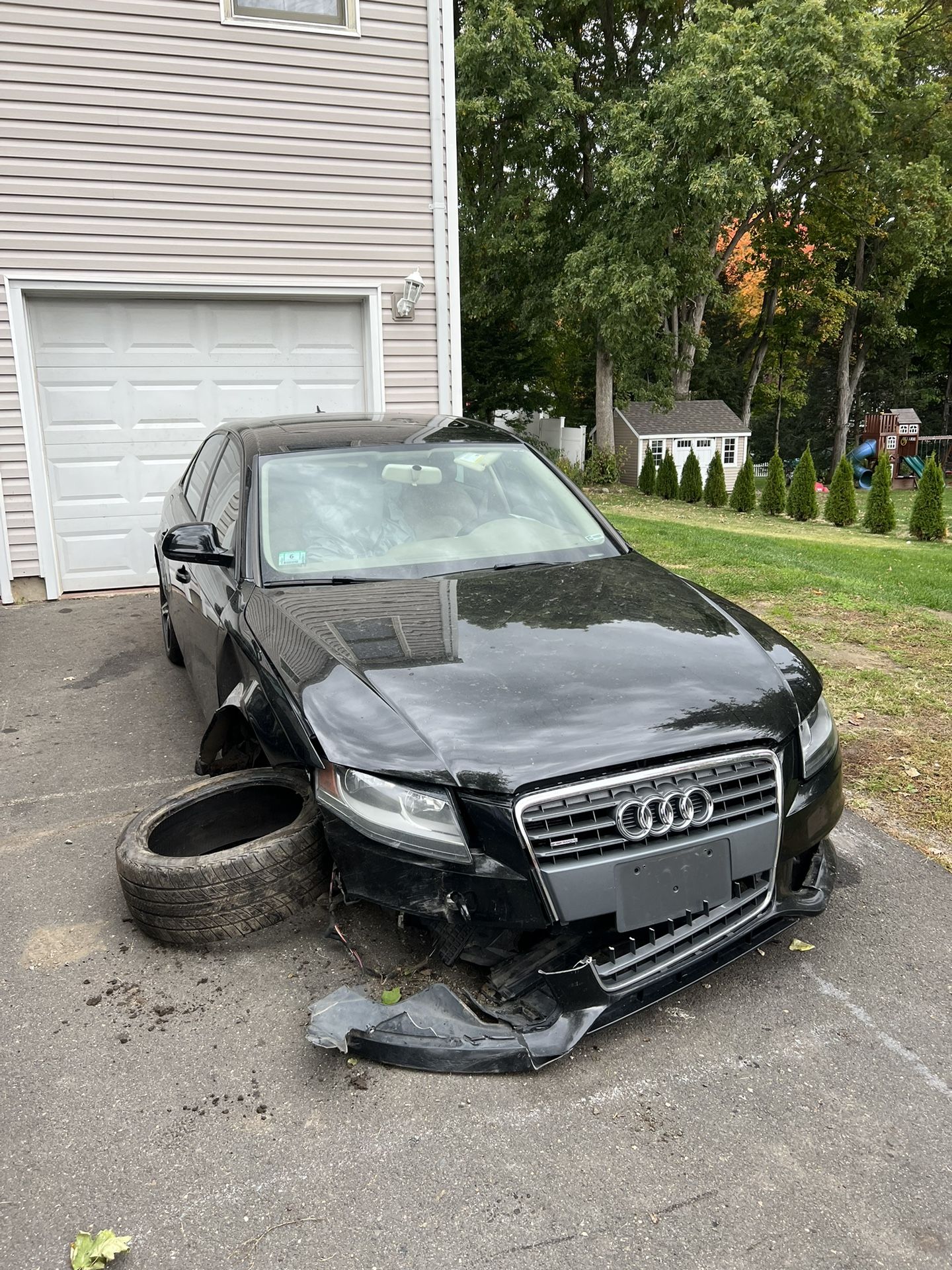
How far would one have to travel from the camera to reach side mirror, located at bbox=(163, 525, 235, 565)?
3.68 meters

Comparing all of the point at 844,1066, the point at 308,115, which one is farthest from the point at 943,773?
the point at 308,115

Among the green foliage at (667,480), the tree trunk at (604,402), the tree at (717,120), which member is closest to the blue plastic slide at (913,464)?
the tree trunk at (604,402)

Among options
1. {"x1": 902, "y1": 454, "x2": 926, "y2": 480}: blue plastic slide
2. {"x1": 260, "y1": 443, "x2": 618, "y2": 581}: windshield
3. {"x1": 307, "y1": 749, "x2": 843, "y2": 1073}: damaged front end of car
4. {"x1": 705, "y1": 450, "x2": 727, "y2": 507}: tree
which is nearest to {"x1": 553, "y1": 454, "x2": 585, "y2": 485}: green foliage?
{"x1": 705, "y1": 450, "x2": 727, "y2": 507}: tree

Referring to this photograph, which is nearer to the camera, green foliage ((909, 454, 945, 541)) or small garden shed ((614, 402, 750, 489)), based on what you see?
green foliage ((909, 454, 945, 541))

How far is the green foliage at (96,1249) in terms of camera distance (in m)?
1.81

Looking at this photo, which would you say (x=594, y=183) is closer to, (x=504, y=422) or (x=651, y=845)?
(x=504, y=422)

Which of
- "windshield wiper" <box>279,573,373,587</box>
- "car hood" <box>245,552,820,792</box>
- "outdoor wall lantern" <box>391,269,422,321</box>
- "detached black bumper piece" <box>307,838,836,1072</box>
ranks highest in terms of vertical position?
"outdoor wall lantern" <box>391,269,422,321</box>

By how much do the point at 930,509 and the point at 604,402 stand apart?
45.8 feet

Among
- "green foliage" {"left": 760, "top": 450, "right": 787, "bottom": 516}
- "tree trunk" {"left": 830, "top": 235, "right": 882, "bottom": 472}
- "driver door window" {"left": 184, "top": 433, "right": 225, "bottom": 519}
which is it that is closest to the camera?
"driver door window" {"left": 184, "top": 433, "right": 225, "bottom": 519}

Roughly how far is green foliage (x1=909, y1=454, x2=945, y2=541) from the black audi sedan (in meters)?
13.2

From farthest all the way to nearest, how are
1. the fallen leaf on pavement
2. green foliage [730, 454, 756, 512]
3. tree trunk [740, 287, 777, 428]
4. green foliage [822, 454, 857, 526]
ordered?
tree trunk [740, 287, 777, 428] → green foliage [730, 454, 756, 512] → green foliage [822, 454, 857, 526] → the fallen leaf on pavement

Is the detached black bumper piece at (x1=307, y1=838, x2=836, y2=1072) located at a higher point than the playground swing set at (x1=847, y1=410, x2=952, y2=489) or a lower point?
higher

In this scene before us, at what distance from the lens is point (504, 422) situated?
31.8m

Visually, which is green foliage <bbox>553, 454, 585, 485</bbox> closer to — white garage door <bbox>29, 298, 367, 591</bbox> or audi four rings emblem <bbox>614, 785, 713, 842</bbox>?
white garage door <bbox>29, 298, 367, 591</bbox>
